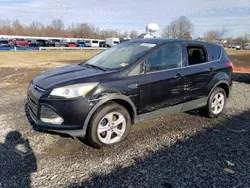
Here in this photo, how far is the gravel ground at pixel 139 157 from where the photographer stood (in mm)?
2756

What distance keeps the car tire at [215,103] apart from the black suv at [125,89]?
0.02m

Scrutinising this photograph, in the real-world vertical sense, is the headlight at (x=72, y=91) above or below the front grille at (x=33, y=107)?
above

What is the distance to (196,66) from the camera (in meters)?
4.50

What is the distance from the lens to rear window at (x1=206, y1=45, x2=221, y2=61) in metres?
4.87

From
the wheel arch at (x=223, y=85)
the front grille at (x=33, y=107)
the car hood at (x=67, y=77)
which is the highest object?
the car hood at (x=67, y=77)

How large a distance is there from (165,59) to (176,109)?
3.24 feet

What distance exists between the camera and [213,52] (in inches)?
195

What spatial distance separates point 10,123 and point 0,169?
169 centimetres

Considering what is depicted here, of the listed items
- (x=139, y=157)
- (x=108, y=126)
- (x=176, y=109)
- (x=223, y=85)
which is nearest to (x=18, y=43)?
(x=223, y=85)

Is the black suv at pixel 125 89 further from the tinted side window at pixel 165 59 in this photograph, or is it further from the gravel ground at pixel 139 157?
the gravel ground at pixel 139 157

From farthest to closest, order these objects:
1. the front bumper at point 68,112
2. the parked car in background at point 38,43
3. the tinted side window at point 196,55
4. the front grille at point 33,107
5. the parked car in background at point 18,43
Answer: the parked car in background at point 38,43 < the parked car in background at point 18,43 < the tinted side window at point 196,55 < the front grille at point 33,107 < the front bumper at point 68,112

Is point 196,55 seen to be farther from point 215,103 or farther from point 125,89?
point 125,89

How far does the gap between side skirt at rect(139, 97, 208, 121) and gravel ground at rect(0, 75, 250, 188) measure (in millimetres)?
369

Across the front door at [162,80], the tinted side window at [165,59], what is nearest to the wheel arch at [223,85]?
the front door at [162,80]
